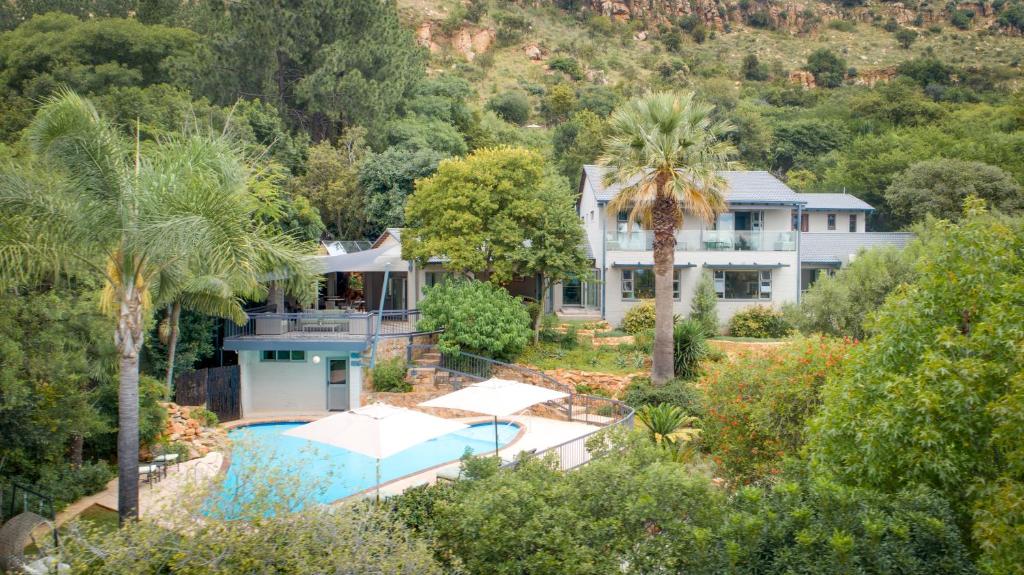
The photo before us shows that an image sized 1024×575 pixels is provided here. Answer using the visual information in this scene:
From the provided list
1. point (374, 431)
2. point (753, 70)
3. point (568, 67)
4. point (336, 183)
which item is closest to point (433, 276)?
point (336, 183)

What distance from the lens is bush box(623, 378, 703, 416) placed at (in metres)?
21.2

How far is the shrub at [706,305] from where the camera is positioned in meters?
28.6

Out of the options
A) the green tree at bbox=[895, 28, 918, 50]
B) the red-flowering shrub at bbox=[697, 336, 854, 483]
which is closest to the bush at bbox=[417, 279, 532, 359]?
the red-flowering shrub at bbox=[697, 336, 854, 483]

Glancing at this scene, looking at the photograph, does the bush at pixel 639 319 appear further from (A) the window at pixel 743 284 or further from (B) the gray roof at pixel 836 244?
(B) the gray roof at pixel 836 244

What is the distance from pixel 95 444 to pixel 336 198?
21640 millimetres

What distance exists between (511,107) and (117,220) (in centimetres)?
5956

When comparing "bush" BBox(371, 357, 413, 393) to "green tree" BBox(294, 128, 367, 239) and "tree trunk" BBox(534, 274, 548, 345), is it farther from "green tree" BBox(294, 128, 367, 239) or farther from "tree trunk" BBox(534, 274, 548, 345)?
"green tree" BBox(294, 128, 367, 239)

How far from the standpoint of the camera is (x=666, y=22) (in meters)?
106

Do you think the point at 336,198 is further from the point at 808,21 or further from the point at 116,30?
the point at 808,21

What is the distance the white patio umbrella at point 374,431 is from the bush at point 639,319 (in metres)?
16.2

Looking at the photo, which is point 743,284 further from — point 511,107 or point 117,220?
point 511,107

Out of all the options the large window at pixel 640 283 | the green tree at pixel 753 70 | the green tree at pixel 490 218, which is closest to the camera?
the green tree at pixel 490 218

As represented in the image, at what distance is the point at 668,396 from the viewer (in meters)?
21.5

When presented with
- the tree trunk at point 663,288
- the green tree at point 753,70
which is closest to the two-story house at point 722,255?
the tree trunk at point 663,288
